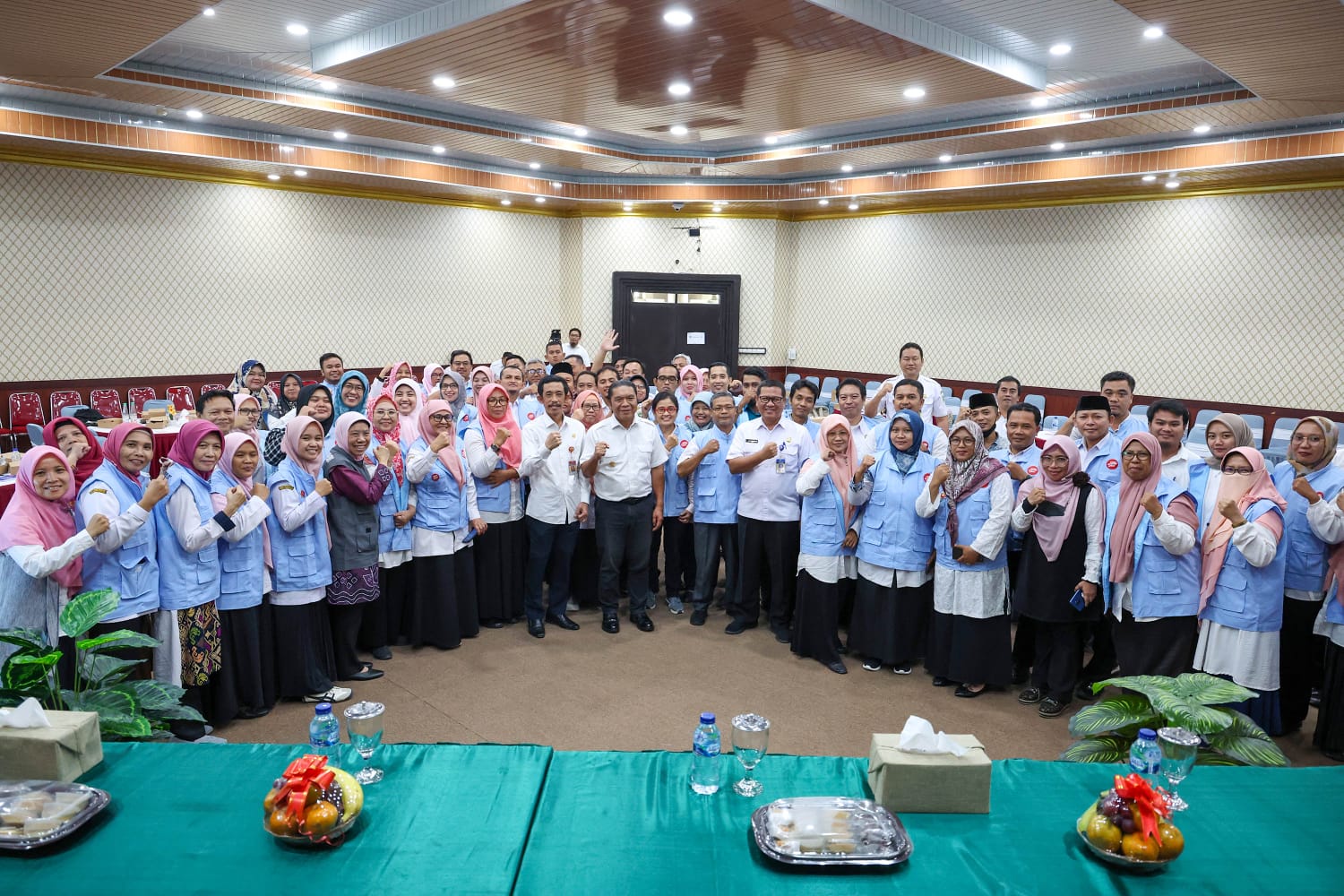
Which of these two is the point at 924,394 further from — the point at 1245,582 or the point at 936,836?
the point at 936,836

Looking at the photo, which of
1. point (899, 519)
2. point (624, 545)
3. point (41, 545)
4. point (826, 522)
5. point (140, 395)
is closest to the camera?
point (41, 545)

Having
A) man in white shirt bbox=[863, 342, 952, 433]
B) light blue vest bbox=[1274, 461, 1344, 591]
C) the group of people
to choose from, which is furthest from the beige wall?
light blue vest bbox=[1274, 461, 1344, 591]

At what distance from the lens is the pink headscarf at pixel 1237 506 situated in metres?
4.00

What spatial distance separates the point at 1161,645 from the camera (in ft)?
14.0

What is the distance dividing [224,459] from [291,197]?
27.9 ft

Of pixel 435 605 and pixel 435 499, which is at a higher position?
pixel 435 499

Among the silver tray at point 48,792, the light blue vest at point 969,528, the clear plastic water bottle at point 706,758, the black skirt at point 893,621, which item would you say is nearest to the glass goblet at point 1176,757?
the clear plastic water bottle at point 706,758

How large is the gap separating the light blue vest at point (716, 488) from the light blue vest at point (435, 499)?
5.83 feet

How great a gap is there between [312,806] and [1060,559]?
12.7 feet

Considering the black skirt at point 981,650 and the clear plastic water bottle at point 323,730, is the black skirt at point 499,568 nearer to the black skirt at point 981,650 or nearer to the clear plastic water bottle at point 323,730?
the black skirt at point 981,650

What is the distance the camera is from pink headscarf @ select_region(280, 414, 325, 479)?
14.4 ft

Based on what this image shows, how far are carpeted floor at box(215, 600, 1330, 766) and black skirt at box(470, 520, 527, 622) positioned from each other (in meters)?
0.21

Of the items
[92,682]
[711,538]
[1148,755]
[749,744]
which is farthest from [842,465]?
[92,682]

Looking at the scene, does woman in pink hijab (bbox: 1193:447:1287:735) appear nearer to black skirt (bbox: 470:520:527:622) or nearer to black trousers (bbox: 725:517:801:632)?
black trousers (bbox: 725:517:801:632)
